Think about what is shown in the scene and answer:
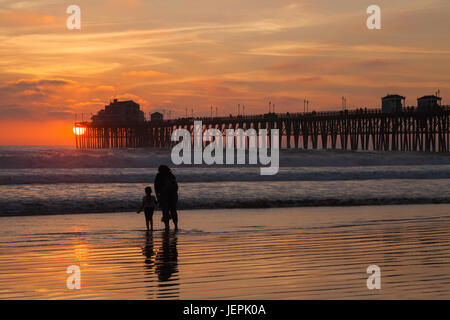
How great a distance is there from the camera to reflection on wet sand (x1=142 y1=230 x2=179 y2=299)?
21.0ft

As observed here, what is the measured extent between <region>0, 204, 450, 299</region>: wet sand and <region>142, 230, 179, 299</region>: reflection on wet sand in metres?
0.01

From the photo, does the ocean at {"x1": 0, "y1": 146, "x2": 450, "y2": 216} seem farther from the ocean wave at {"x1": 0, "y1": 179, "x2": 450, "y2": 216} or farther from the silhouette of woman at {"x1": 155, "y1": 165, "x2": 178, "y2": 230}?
the silhouette of woman at {"x1": 155, "y1": 165, "x2": 178, "y2": 230}

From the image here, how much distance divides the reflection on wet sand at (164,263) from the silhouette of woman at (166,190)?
75 centimetres

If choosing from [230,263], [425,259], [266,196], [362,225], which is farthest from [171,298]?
[266,196]

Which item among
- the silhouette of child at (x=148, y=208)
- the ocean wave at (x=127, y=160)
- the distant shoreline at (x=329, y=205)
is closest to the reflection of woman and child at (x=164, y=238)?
the silhouette of child at (x=148, y=208)

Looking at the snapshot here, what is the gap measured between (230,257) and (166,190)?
349 cm

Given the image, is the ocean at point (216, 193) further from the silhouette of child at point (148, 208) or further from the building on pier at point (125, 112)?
the building on pier at point (125, 112)

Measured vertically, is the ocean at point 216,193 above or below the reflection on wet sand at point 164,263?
below

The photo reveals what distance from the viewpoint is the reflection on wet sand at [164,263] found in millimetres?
6414

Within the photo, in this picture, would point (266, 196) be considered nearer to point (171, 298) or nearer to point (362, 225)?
point (362, 225)

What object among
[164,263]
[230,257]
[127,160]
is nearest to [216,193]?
[230,257]

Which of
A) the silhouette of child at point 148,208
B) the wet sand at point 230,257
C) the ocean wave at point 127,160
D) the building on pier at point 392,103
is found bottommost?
the ocean wave at point 127,160

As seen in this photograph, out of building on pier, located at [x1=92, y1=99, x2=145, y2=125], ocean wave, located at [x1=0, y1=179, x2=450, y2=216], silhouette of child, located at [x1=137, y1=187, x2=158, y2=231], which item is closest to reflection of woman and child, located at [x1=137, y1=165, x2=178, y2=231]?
silhouette of child, located at [x1=137, y1=187, x2=158, y2=231]
